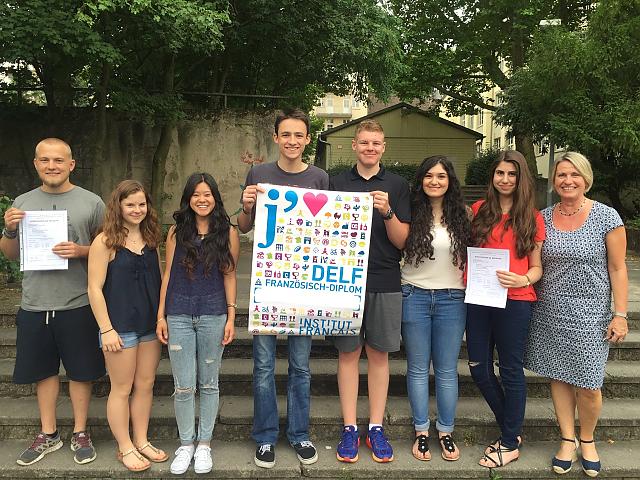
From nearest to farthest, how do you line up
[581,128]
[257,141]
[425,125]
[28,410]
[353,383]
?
[353,383] → [28,410] → [581,128] → [257,141] → [425,125]

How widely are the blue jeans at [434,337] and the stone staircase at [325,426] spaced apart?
453 millimetres

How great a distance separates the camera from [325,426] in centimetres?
375

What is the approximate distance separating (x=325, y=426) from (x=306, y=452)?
419mm

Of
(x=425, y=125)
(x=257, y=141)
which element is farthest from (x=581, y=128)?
(x=425, y=125)

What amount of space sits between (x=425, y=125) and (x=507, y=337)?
25073mm

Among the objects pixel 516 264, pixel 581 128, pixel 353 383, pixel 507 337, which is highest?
pixel 581 128

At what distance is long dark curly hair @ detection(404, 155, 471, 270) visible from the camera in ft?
10.6

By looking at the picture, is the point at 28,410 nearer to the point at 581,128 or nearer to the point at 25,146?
the point at 25,146

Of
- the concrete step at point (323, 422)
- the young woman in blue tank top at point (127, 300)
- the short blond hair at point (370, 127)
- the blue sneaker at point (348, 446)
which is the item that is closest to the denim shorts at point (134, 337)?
the young woman in blue tank top at point (127, 300)

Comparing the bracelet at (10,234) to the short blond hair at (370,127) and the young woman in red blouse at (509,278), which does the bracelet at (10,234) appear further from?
the young woman in red blouse at (509,278)

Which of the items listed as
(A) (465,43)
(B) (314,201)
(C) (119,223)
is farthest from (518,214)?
(A) (465,43)

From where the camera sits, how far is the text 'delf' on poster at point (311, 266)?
3.13 meters

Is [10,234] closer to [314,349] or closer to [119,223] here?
[119,223]

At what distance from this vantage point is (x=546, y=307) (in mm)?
3279
